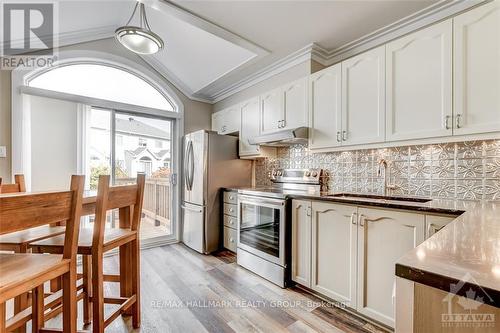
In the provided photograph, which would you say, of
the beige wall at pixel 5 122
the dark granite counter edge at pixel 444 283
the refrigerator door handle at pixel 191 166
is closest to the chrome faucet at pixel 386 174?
the dark granite counter edge at pixel 444 283

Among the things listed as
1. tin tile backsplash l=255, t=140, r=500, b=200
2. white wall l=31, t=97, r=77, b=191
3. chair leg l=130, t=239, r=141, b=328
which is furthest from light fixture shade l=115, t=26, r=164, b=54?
tin tile backsplash l=255, t=140, r=500, b=200

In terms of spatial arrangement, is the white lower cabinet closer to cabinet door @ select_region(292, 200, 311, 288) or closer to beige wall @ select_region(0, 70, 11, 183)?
cabinet door @ select_region(292, 200, 311, 288)

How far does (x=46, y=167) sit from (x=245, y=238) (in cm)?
259

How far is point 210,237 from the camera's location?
3314mm

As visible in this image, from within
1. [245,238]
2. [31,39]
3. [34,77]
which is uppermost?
[31,39]

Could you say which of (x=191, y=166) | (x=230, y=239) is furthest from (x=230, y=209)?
(x=191, y=166)

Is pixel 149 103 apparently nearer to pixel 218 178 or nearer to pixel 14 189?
pixel 218 178

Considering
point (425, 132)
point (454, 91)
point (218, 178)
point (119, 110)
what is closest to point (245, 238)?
point (218, 178)

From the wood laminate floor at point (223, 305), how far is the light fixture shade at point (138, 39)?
232 cm

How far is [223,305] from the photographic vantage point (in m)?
2.03

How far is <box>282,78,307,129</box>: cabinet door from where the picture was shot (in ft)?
8.66

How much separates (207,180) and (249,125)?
3.20 feet

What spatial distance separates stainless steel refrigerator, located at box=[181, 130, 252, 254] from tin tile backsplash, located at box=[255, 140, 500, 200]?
1.29 m

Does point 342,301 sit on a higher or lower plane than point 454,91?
lower
